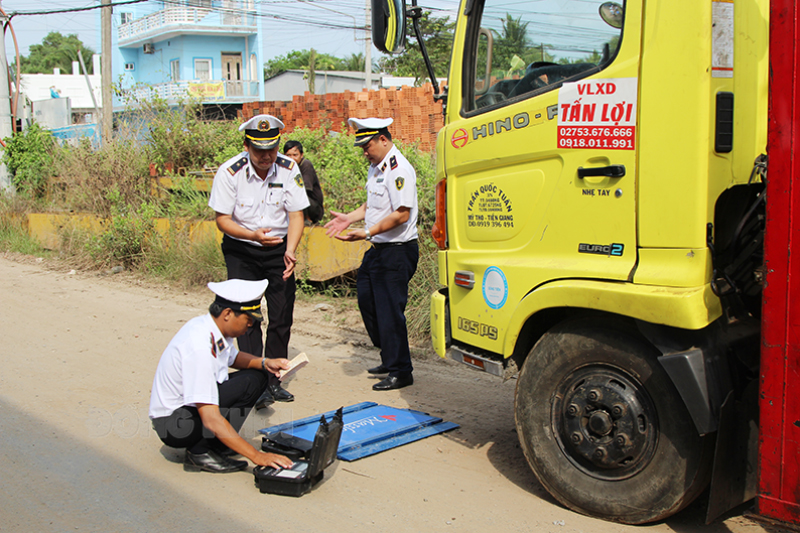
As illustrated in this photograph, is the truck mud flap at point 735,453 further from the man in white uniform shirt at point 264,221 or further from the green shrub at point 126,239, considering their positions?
the green shrub at point 126,239

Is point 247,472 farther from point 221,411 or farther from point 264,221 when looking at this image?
point 264,221

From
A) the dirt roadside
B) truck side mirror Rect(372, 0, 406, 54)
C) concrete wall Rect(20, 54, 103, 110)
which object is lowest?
the dirt roadside

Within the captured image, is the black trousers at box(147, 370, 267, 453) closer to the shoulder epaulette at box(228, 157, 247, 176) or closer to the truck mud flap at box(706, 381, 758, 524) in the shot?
the shoulder epaulette at box(228, 157, 247, 176)

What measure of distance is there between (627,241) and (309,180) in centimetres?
537

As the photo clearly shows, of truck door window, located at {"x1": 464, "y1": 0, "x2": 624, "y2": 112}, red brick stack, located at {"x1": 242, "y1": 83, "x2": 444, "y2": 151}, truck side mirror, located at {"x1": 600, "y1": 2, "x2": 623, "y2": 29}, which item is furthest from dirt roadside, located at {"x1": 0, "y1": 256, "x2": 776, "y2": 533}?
red brick stack, located at {"x1": 242, "y1": 83, "x2": 444, "y2": 151}

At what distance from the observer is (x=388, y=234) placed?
17.0 feet

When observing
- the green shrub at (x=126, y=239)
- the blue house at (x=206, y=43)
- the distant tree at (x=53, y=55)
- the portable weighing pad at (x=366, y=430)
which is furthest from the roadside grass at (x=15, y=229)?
the distant tree at (x=53, y=55)

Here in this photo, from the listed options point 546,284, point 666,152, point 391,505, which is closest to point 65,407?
point 391,505

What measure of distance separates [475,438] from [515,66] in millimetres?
2205

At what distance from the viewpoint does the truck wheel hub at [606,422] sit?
9.48ft

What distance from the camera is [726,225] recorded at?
2.78 m

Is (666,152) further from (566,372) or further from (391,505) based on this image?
(391,505)

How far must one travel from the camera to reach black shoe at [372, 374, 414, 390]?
17.2ft

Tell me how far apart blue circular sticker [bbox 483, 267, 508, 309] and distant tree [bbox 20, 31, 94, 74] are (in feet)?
249
